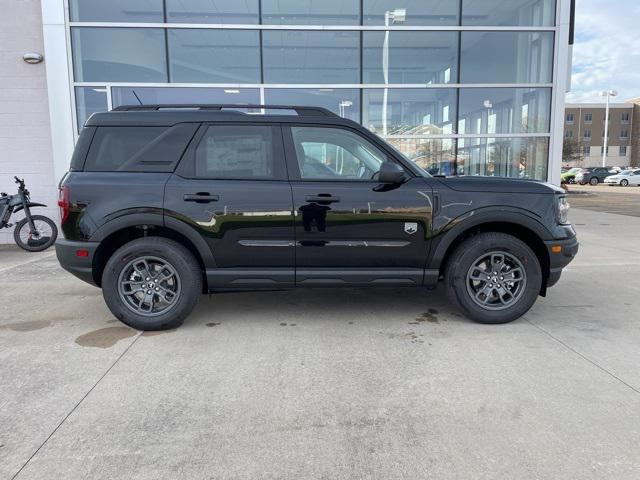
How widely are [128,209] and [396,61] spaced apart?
8862mm

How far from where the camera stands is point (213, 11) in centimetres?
1059

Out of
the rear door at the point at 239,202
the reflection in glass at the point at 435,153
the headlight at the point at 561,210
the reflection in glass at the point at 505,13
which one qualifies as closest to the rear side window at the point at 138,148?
the rear door at the point at 239,202

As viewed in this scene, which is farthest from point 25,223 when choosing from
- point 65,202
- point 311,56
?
point 311,56

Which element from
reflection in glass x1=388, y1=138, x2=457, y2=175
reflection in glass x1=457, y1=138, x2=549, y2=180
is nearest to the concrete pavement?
reflection in glass x1=388, y1=138, x2=457, y2=175

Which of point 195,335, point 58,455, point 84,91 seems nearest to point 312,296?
point 195,335

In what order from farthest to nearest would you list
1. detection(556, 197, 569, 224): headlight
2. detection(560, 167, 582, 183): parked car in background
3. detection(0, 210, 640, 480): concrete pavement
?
detection(560, 167, 582, 183): parked car in background, detection(556, 197, 569, 224): headlight, detection(0, 210, 640, 480): concrete pavement

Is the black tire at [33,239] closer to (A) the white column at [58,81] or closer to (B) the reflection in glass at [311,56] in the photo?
(A) the white column at [58,81]

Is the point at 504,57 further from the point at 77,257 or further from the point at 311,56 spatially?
the point at 77,257

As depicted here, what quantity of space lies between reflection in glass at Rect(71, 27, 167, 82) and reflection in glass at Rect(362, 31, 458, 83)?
468 cm

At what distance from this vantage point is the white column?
9.50 metres

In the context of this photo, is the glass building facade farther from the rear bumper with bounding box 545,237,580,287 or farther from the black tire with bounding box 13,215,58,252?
the rear bumper with bounding box 545,237,580,287

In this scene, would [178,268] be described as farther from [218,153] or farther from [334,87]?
[334,87]

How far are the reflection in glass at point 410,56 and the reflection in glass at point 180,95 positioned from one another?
282 centimetres

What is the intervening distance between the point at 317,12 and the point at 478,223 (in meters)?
8.55
